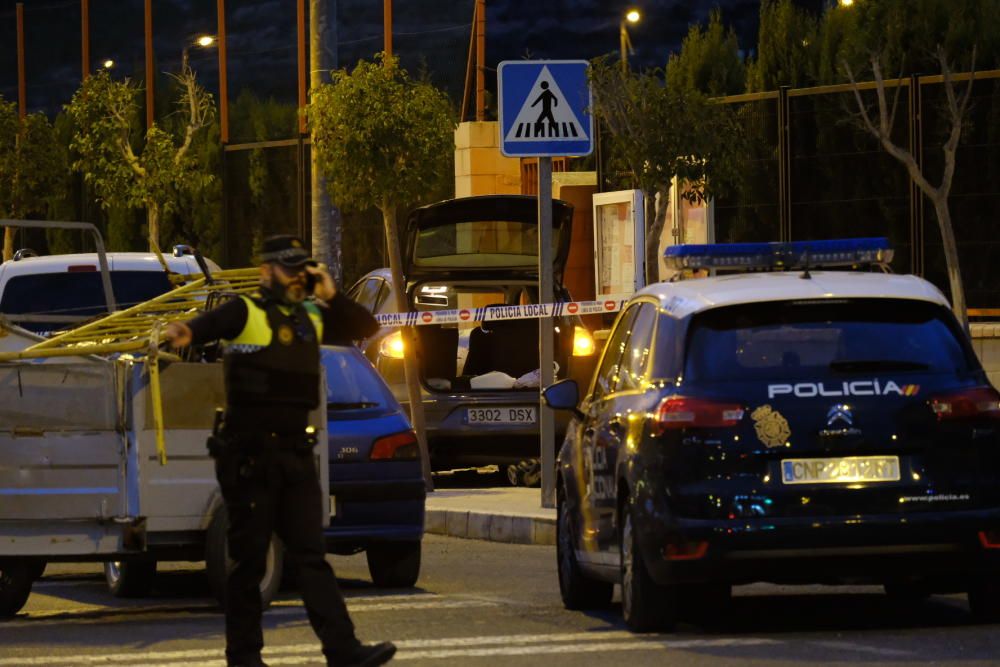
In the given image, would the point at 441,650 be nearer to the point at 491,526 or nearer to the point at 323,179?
the point at 491,526

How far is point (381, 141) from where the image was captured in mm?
19109

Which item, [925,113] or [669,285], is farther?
[925,113]

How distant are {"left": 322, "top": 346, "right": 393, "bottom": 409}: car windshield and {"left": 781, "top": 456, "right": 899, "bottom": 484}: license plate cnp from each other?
12.7 ft

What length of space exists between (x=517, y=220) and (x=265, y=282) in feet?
33.4

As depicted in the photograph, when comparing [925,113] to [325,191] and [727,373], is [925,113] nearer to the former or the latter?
[325,191]

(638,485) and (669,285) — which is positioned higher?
(669,285)

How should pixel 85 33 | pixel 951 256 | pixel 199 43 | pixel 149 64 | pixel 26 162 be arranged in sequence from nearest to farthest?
pixel 951 256 < pixel 26 162 < pixel 199 43 < pixel 149 64 < pixel 85 33

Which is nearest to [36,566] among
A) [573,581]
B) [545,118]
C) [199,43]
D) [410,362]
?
[573,581]

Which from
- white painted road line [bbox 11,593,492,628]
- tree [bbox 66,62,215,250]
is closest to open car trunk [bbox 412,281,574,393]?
white painted road line [bbox 11,593,492,628]

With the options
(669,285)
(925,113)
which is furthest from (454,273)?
(669,285)

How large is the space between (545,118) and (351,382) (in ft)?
12.1

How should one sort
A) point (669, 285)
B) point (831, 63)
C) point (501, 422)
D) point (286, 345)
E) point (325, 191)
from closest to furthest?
1. point (286, 345)
2. point (669, 285)
3. point (501, 422)
4. point (325, 191)
5. point (831, 63)

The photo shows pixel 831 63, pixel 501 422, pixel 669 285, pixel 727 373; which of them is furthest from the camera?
pixel 831 63

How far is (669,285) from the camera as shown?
10812mm
